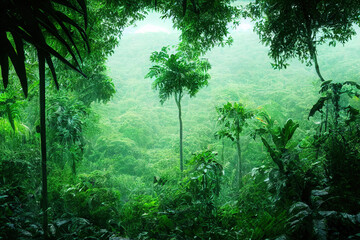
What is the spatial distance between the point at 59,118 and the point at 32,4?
3.18 m

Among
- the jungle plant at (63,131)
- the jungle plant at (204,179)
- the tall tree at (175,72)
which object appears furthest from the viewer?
the tall tree at (175,72)

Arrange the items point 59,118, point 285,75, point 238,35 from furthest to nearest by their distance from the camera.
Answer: point 238,35, point 285,75, point 59,118

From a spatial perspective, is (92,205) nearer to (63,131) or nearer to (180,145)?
(63,131)

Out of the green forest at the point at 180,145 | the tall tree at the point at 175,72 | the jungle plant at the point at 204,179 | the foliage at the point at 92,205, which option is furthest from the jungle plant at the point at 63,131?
the jungle plant at the point at 204,179

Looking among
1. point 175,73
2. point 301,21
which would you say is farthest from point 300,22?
point 175,73

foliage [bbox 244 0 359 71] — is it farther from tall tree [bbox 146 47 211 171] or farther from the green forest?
tall tree [bbox 146 47 211 171]

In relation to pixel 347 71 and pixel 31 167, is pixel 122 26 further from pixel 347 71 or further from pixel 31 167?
pixel 347 71


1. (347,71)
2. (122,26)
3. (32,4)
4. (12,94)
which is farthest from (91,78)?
(347,71)

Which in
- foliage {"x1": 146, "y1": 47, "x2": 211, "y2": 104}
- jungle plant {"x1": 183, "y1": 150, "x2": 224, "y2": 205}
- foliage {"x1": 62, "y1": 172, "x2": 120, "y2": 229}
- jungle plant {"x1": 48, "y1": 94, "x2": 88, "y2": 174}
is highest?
foliage {"x1": 146, "y1": 47, "x2": 211, "y2": 104}

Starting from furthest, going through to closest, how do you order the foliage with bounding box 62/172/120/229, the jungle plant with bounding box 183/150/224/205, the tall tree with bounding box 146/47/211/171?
1. the tall tree with bounding box 146/47/211/171
2. the foliage with bounding box 62/172/120/229
3. the jungle plant with bounding box 183/150/224/205

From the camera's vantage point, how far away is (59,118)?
437 cm

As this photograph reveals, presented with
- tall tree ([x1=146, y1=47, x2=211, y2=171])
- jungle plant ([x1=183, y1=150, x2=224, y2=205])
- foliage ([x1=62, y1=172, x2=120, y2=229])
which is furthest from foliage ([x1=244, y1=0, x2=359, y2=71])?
foliage ([x1=62, y1=172, x2=120, y2=229])

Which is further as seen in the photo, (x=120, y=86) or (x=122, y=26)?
(x=120, y=86)

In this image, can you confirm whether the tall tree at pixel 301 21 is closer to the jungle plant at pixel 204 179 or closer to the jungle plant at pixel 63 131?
the jungle plant at pixel 204 179
